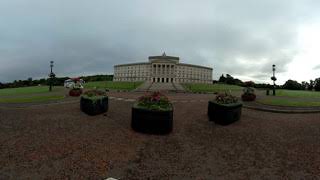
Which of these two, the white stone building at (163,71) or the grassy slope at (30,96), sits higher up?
the white stone building at (163,71)

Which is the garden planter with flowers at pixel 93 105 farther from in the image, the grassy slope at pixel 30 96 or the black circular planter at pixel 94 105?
the grassy slope at pixel 30 96

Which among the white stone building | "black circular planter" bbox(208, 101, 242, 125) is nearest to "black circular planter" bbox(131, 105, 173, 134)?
"black circular planter" bbox(208, 101, 242, 125)

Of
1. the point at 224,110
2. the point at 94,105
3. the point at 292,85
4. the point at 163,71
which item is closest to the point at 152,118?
the point at 224,110

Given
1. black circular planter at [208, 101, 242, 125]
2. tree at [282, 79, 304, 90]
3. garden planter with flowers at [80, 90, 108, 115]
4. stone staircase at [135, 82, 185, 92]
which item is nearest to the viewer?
black circular planter at [208, 101, 242, 125]

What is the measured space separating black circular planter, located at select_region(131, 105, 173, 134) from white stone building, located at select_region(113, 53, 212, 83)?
9737 cm

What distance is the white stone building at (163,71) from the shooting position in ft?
364

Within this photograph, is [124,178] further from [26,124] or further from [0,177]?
[26,124]

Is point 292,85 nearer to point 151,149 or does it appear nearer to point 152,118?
point 152,118

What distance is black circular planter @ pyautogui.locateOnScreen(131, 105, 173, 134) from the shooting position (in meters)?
12.4

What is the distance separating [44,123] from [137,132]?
16.5 feet

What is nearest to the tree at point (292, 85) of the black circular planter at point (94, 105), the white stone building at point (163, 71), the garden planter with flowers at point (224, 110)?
the white stone building at point (163, 71)

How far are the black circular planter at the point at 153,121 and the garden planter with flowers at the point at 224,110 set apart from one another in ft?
12.2

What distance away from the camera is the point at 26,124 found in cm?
1291

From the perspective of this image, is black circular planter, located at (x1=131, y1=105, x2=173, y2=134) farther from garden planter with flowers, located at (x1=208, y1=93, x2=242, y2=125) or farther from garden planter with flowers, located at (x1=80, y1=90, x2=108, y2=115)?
garden planter with flowers, located at (x1=80, y1=90, x2=108, y2=115)
